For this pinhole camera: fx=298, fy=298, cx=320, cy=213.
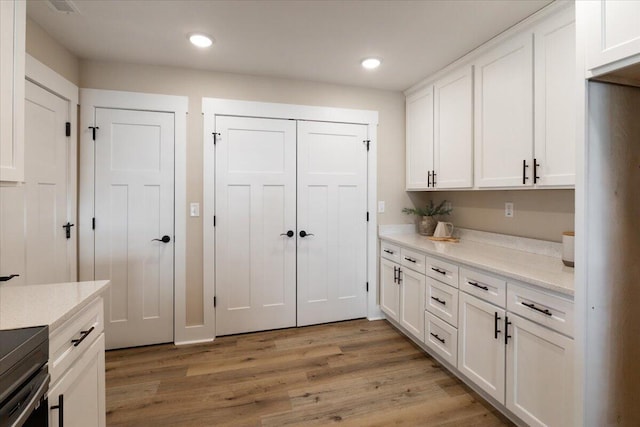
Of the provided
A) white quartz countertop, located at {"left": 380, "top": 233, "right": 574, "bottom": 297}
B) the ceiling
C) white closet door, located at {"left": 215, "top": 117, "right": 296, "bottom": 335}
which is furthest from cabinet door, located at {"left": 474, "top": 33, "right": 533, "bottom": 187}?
white closet door, located at {"left": 215, "top": 117, "right": 296, "bottom": 335}

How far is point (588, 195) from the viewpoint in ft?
3.85

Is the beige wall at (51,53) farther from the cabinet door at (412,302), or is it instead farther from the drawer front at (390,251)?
the cabinet door at (412,302)

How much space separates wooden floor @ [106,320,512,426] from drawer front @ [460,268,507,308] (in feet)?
2.34

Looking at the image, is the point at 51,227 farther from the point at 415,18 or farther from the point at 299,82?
Result: the point at 415,18

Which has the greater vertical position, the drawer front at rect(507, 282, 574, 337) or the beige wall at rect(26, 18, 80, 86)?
the beige wall at rect(26, 18, 80, 86)

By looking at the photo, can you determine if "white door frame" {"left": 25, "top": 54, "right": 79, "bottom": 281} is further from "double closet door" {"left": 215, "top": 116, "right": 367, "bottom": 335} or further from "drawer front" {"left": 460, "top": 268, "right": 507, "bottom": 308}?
"drawer front" {"left": 460, "top": 268, "right": 507, "bottom": 308}

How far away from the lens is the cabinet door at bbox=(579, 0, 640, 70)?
40.8 inches

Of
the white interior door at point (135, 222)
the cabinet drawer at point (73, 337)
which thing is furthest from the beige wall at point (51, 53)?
the cabinet drawer at point (73, 337)

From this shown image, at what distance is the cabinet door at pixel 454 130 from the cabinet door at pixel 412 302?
874 millimetres

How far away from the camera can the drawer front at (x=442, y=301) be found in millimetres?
2107

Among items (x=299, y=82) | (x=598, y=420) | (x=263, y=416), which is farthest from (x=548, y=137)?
(x=263, y=416)

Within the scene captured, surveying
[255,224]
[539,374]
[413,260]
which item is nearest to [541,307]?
[539,374]

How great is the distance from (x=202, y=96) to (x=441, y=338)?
9.41 feet

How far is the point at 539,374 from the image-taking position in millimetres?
1529
